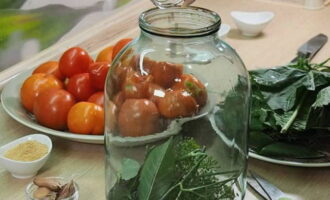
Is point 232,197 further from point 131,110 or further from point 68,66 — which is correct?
point 68,66

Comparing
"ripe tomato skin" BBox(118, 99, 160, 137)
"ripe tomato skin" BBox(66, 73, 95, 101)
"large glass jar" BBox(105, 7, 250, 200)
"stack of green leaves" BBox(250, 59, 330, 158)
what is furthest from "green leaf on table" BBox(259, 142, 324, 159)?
"ripe tomato skin" BBox(66, 73, 95, 101)

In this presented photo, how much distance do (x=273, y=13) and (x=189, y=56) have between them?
33.6 inches

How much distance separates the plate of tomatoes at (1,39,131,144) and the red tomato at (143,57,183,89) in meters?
0.21

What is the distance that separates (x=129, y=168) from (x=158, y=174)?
0.08m

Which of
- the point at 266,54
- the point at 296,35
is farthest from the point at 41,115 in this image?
the point at 296,35

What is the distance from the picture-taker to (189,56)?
79cm

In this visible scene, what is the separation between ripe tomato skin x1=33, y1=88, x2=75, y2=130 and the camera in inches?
39.7

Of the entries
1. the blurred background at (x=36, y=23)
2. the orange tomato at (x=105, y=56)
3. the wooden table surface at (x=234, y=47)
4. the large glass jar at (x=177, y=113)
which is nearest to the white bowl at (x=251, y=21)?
the wooden table surface at (x=234, y=47)

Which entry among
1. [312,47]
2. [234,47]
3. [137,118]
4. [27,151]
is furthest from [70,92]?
[312,47]

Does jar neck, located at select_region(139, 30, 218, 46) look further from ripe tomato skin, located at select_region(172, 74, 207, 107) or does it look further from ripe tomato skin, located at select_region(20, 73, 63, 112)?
ripe tomato skin, located at select_region(20, 73, 63, 112)

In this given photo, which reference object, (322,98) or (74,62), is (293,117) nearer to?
(322,98)

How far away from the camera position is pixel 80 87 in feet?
3.45

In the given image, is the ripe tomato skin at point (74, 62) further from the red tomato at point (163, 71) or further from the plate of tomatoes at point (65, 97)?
the red tomato at point (163, 71)

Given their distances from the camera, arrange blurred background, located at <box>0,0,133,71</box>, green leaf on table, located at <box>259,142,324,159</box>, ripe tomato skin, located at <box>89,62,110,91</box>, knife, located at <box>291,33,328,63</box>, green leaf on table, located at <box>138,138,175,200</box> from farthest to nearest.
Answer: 1. knife, located at <box>291,33,328,63</box>
2. blurred background, located at <box>0,0,133,71</box>
3. ripe tomato skin, located at <box>89,62,110,91</box>
4. green leaf on table, located at <box>259,142,324,159</box>
5. green leaf on table, located at <box>138,138,175,200</box>
